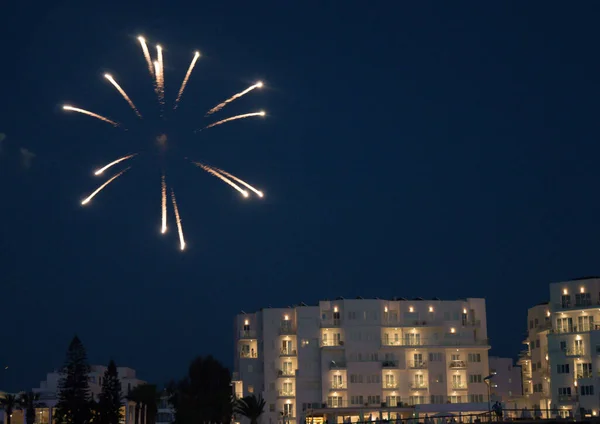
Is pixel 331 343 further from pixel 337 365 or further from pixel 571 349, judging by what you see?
pixel 571 349

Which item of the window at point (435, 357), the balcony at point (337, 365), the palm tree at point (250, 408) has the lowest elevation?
the palm tree at point (250, 408)

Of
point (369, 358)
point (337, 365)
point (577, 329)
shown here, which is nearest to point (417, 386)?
point (369, 358)

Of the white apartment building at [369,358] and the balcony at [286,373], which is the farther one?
the balcony at [286,373]

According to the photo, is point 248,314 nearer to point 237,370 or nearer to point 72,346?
point 237,370

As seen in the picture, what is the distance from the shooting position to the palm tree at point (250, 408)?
11775 centimetres

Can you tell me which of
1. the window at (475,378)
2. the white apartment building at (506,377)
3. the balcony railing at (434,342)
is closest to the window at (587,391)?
the window at (475,378)

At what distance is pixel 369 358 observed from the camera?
11831 centimetres

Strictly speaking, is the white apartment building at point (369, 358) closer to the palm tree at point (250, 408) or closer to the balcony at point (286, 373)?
the balcony at point (286, 373)

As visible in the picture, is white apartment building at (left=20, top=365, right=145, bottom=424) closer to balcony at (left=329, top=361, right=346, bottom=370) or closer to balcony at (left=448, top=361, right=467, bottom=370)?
balcony at (left=329, top=361, right=346, bottom=370)

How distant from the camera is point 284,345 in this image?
123m

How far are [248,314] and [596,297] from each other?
45312 mm

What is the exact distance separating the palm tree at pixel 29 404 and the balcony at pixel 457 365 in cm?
4989

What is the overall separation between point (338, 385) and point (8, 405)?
41797 mm

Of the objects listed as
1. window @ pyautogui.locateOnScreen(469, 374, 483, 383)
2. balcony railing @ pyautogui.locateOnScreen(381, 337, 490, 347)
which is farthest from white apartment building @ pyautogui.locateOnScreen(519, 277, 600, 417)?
balcony railing @ pyautogui.locateOnScreen(381, 337, 490, 347)
